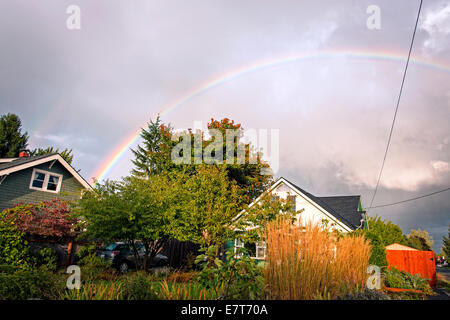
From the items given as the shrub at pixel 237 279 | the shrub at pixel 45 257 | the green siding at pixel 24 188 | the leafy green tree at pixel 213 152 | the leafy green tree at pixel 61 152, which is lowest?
the shrub at pixel 45 257

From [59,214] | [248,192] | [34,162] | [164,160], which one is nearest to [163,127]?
[164,160]

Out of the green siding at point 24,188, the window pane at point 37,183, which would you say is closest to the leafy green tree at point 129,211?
the green siding at point 24,188

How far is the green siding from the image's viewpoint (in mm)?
15328

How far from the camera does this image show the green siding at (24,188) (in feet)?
50.3

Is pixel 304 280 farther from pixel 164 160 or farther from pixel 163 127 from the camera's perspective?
pixel 163 127

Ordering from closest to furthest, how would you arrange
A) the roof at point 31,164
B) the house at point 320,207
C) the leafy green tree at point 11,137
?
the roof at point 31,164
the house at point 320,207
the leafy green tree at point 11,137

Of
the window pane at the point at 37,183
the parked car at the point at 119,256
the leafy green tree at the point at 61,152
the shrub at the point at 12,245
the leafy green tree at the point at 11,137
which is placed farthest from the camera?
the leafy green tree at the point at 61,152

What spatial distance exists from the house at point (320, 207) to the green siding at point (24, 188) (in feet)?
37.5

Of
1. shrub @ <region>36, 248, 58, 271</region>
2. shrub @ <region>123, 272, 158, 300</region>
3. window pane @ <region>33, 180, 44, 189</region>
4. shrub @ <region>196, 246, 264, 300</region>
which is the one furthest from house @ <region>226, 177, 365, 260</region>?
window pane @ <region>33, 180, 44, 189</region>

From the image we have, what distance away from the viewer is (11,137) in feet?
111

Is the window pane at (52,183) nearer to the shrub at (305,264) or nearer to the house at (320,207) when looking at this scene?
the house at (320,207)
